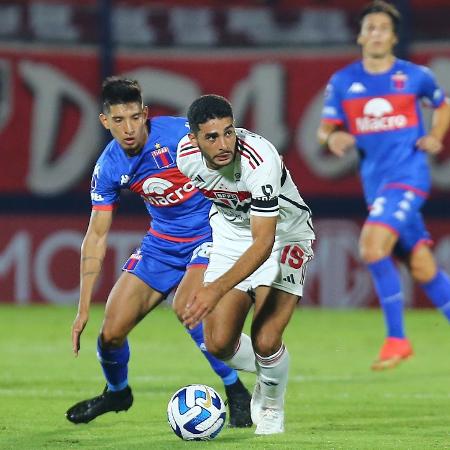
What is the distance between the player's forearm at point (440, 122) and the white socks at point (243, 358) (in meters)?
2.42

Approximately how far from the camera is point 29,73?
44.6 ft

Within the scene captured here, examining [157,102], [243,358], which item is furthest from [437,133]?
[157,102]

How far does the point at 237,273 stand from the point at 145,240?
1587 mm

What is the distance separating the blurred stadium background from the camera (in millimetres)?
13422

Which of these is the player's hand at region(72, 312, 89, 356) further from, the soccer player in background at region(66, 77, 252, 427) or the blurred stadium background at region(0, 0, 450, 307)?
the blurred stadium background at region(0, 0, 450, 307)

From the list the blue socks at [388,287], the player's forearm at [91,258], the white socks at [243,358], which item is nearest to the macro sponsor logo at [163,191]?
the player's forearm at [91,258]

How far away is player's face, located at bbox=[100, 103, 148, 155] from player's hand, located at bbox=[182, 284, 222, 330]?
1.48 metres

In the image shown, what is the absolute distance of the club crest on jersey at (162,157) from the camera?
677cm

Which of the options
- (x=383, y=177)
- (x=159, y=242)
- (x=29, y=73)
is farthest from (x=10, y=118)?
(x=159, y=242)

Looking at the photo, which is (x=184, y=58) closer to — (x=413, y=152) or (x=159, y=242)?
(x=413, y=152)

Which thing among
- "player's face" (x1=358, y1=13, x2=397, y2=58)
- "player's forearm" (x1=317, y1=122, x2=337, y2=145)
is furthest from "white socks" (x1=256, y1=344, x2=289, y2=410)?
"player's face" (x1=358, y1=13, x2=397, y2=58)

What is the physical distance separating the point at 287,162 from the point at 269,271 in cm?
732

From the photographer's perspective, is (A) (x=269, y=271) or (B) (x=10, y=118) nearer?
(A) (x=269, y=271)

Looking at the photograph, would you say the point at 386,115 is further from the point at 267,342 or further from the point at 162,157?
the point at 267,342
